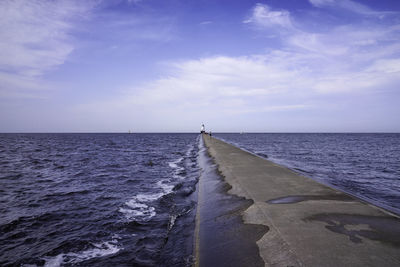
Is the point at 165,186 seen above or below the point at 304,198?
below

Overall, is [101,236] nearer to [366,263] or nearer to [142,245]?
[142,245]

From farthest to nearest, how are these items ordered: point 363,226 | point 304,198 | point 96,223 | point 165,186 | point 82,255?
point 165,186, point 96,223, point 304,198, point 82,255, point 363,226

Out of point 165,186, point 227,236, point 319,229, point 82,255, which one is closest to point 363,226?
point 319,229

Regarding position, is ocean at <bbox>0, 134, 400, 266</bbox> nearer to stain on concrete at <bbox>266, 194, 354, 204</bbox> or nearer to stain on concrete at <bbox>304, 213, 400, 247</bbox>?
stain on concrete at <bbox>266, 194, 354, 204</bbox>

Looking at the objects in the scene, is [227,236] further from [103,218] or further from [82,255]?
[103,218]

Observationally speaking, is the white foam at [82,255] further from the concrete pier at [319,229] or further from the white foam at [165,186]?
the white foam at [165,186]

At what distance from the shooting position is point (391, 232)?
4.75 m

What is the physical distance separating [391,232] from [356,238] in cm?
95

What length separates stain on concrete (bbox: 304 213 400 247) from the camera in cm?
449

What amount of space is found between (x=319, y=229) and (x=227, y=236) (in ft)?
6.59

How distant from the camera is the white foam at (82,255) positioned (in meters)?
5.84

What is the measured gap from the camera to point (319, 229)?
16.2 feet

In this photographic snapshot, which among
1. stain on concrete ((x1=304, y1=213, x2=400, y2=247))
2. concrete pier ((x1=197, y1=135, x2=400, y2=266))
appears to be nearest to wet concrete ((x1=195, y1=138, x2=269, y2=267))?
concrete pier ((x1=197, y1=135, x2=400, y2=266))

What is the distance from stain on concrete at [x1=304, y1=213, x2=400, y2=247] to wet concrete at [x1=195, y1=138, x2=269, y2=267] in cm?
157
